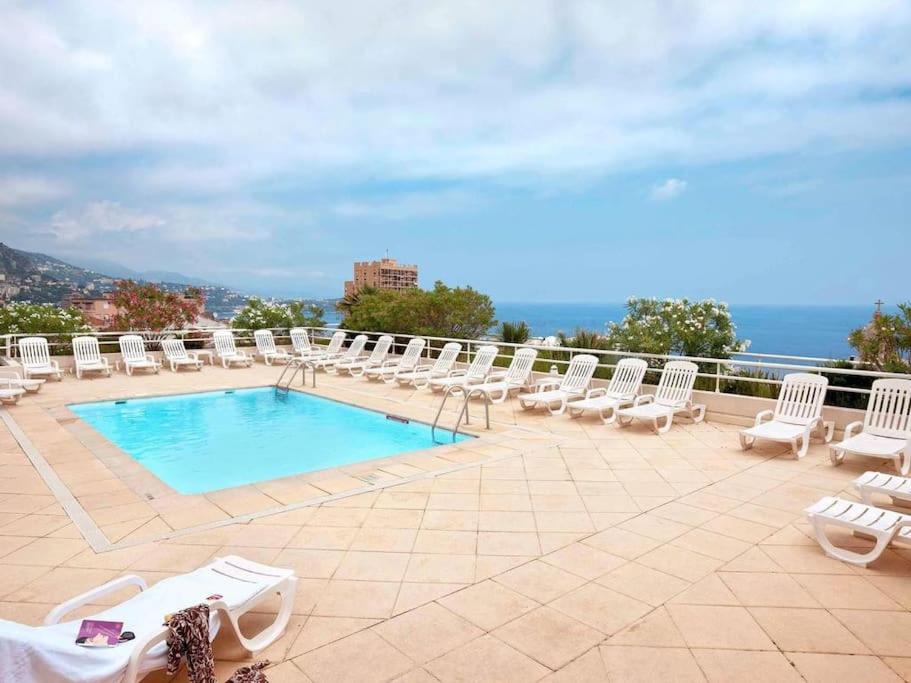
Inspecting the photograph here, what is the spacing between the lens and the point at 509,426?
7.75 m

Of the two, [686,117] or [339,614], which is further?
[686,117]

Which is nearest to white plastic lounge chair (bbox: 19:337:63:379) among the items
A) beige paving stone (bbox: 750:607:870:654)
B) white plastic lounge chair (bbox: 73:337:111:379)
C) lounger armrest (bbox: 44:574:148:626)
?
white plastic lounge chair (bbox: 73:337:111:379)

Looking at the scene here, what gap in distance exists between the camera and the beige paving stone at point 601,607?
9.32 feet

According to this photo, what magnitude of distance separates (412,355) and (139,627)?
32.4ft

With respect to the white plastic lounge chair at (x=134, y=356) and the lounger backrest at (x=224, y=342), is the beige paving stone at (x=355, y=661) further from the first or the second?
the lounger backrest at (x=224, y=342)

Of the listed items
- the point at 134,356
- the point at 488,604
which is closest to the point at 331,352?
the point at 134,356

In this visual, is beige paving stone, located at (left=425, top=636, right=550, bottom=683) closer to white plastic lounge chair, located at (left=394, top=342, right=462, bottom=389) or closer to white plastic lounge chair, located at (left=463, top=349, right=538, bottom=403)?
white plastic lounge chair, located at (left=463, top=349, right=538, bottom=403)

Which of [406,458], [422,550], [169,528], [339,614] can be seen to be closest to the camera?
[339,614]

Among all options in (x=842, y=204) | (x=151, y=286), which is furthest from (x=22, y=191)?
(x=842, y=204)

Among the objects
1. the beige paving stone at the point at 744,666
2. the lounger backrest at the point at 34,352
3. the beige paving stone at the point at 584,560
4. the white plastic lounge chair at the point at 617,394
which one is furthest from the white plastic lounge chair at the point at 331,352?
the beige paving stone at the point at 744,666

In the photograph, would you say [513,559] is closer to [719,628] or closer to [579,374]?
[719,628]

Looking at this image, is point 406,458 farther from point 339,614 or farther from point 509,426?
point 339,614

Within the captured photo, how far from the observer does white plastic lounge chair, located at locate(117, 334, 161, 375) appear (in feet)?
41.5

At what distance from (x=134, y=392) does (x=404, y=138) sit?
1346 centimetres
